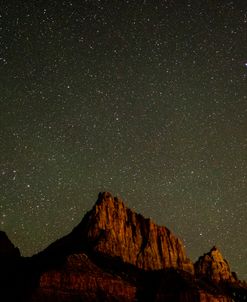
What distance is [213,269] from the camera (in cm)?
18725

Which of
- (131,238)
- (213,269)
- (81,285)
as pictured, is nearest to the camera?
(81,285)

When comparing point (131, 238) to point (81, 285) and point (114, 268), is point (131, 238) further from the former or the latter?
point (81, 285)

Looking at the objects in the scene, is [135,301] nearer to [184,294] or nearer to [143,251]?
[184,294]

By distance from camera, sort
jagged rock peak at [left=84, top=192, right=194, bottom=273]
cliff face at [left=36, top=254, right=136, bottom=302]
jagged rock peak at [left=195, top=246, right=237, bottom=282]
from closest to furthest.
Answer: cliff face at [left=36, top=254, right=136, bottom=302]
jagged rock peak at [left=84, top=192, right=194, bottom=273]
jagged rock peak at [left=195, top=246, right=237, bottom=282]

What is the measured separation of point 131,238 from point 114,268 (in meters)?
39.6

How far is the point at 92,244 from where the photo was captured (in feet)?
503

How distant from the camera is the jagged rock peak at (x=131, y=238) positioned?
16276 centimetres

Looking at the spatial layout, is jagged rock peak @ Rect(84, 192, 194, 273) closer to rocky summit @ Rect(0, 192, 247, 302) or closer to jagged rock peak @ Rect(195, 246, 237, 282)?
rocky summit @ Rect(0, 192, 247, 302)

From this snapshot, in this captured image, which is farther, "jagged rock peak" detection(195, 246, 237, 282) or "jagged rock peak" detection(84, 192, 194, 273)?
"jagged rock peak" detection(195, 246, 237, 282)

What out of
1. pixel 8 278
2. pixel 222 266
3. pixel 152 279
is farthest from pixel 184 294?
pixel 222 266

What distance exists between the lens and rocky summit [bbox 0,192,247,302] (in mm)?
112062

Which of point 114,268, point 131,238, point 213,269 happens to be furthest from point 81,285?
point 213,269

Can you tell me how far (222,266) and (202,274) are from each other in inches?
606

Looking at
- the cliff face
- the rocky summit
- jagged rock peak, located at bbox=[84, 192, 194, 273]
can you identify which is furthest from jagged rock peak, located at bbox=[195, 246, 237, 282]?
the cliff face
